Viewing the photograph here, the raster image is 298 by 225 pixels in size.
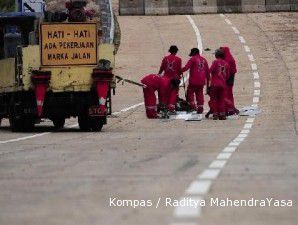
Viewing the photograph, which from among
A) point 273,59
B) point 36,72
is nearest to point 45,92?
point 36,72

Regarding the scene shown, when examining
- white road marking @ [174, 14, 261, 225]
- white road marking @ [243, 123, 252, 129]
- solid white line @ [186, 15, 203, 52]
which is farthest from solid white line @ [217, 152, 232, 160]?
solid white line @ [186, 15, 203, 52]

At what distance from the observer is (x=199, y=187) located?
11000 mm

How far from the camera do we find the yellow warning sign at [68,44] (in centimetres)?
2548

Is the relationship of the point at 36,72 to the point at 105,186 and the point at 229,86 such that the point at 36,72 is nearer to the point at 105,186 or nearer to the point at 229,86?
the point at 229,86

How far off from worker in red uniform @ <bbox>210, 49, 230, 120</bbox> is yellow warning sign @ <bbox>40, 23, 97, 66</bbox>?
165 inches

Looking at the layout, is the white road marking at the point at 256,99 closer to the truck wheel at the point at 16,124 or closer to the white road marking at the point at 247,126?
the white road marking at the point at 247,126

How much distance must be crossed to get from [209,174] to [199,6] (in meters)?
50.3

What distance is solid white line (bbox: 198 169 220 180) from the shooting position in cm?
1212

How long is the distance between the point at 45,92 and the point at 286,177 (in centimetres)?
1353

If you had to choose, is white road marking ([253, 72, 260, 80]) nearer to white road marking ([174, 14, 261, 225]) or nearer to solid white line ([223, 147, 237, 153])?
white road marking ([174, 14, 261, 225])

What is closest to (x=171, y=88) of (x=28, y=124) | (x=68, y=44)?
(x=68, y=44)

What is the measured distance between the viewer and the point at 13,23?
28.1 meters

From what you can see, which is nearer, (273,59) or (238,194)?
(238,194)

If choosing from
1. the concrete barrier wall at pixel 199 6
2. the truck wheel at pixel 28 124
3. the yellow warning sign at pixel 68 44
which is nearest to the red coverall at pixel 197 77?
the yellow warning sign at pixel 68 44
